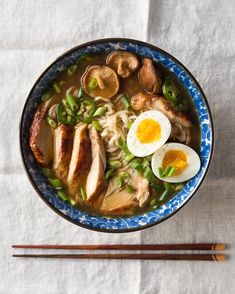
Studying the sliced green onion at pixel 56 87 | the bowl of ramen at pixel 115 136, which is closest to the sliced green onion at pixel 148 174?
the bowl of ramen at pixel 115 136

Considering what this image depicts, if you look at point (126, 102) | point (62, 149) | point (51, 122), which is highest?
point (126, 102)

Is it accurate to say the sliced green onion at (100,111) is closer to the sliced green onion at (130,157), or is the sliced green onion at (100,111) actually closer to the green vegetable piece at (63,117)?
the green vegetable piece at (63,117)

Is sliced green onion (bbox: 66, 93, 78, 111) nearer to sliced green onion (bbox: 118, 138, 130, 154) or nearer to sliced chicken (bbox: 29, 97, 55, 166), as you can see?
sliced chicken (bbox: 29, 97, 55, 166)

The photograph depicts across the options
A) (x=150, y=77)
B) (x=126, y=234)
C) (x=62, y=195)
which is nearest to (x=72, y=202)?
(x=62, y=195)

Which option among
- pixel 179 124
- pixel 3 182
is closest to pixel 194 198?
pixel 179 124

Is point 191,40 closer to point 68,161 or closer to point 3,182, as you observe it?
→ point 68,161

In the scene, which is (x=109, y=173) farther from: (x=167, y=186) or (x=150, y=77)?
(x=150, y=77)
